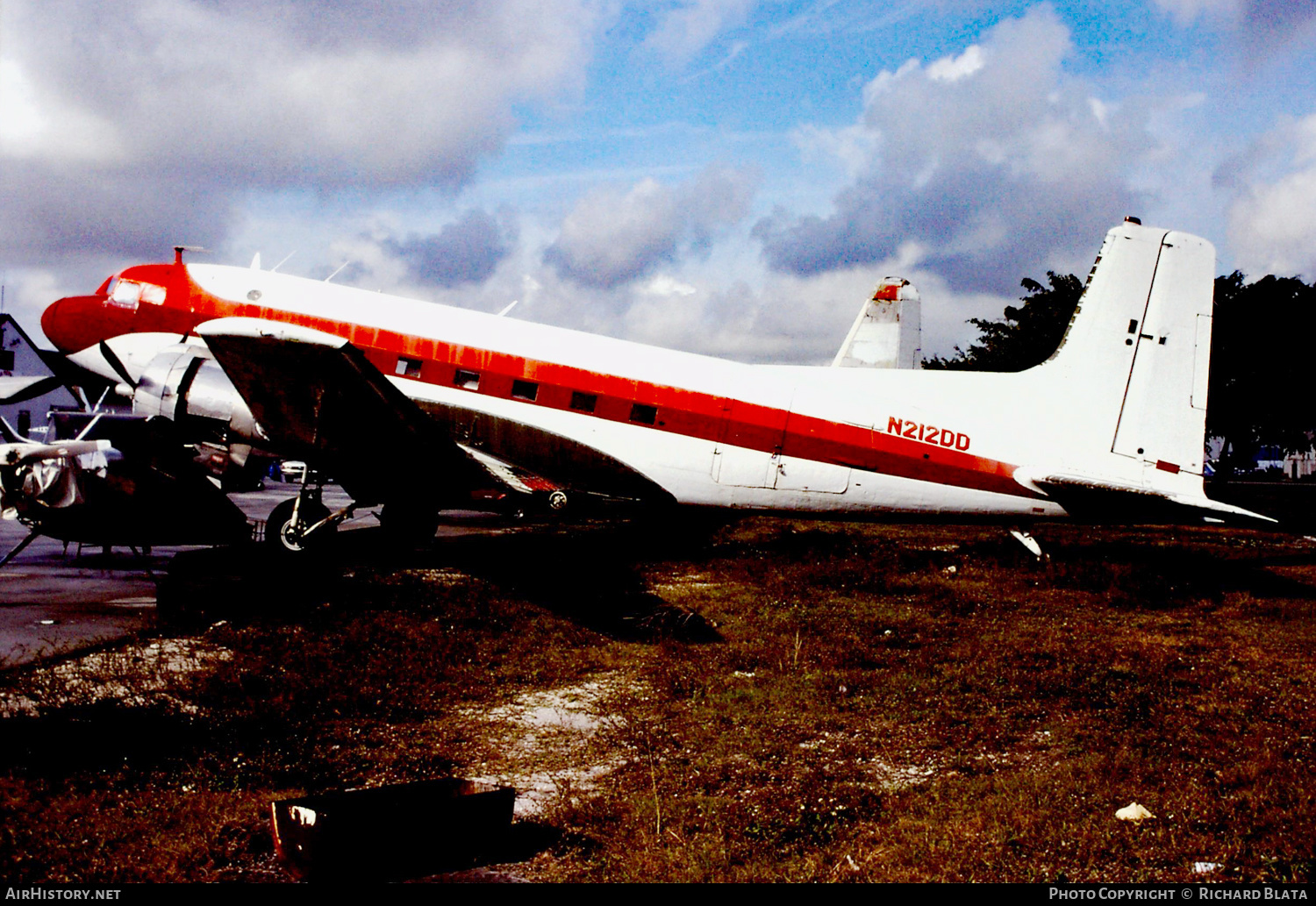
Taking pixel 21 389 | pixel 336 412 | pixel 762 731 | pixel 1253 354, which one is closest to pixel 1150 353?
pixel 762 731

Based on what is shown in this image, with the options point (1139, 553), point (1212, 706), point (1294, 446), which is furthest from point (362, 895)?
point (1294, 446)

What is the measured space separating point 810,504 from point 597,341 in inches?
167

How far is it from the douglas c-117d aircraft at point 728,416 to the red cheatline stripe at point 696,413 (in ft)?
0.10

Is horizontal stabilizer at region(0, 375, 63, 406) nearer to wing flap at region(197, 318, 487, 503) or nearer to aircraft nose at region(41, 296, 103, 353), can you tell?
aircraft nose at region(41, 296, 103, 353)

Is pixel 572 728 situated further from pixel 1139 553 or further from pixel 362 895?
pixel 1139 553

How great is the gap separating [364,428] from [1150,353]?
11.3 metres

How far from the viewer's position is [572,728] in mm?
7016

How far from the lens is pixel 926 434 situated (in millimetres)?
12227

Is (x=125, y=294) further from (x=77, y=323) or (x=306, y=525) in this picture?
(x=306, y=525)

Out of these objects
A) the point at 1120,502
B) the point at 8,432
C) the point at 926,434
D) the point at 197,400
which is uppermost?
the point at 926,434

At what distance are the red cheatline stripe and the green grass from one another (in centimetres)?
210

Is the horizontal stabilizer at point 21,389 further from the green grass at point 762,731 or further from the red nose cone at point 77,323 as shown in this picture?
the green grass at point 762,731

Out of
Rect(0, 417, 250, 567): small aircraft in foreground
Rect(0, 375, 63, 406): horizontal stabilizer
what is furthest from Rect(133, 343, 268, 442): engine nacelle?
Rect(0, 375, 63, 406): horizontal stabilizer

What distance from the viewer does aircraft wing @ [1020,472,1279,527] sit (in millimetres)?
11102
